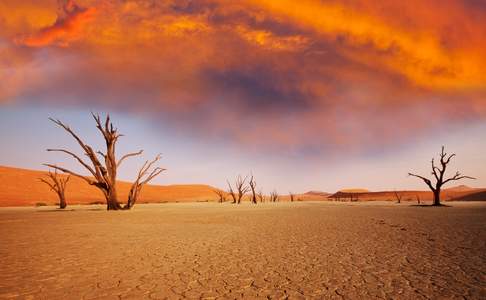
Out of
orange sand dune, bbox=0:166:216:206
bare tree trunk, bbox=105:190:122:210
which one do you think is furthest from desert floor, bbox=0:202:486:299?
orange sand dune, bbox=0:166:216:206

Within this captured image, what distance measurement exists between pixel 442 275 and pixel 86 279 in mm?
5460

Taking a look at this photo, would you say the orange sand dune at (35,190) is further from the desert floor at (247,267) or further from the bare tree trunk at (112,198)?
the desert floor at (247,267)

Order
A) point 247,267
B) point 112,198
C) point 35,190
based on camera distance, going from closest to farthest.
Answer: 1. point 247,267
2. point 112,198
3. point 35,190

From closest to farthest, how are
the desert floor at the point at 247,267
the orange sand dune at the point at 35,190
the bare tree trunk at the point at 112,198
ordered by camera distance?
the desert floor at the point at 247,267
the bare tree trunk at the point at 112,198
the orange sand dune at the point at 35,190

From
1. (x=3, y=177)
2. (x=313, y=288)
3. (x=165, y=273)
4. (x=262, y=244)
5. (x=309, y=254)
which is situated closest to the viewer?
(x=313, y=288)

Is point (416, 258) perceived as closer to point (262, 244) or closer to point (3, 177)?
point (262, 244)

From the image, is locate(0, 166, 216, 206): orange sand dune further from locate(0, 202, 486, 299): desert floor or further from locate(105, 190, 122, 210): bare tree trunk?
locate(0, 202, 486, 299): desert floor

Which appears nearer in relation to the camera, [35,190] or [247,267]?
[247,267]

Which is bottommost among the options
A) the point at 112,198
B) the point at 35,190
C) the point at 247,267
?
the point at 247,267

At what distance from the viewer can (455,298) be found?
355cm

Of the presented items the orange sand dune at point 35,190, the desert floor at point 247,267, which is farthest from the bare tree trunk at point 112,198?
the orange sand dune at point 35,190

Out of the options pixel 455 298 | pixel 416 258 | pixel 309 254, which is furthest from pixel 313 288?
pixel 416 258

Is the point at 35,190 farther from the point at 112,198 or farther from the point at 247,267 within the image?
the point at 247,267

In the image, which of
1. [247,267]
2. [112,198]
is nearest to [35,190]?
[112,198]
